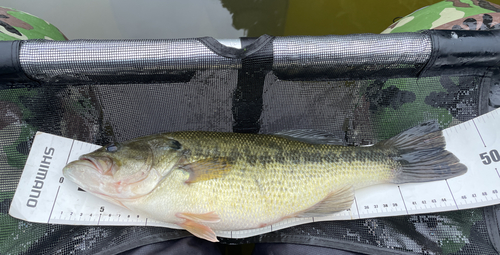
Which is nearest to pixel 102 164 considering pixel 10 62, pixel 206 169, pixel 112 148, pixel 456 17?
pixel 112 148

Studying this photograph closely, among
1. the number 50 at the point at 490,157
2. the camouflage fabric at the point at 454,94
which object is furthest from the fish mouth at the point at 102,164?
the number 50 at the point at 490,157

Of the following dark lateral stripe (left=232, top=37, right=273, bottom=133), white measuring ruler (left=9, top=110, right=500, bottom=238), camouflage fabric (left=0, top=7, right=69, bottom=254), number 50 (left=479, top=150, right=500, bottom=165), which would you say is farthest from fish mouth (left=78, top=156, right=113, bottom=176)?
number 50 (left=479, top=150, right=500, bottom=165)

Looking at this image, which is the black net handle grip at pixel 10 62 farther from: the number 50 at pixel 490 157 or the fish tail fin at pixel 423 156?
the number 50 at pixel 490 157

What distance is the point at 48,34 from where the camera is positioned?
1942 millimetres

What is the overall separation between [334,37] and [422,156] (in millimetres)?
966

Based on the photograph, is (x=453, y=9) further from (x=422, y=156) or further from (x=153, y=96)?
(x=153, y=96)

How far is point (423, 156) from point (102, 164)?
1.91 metres

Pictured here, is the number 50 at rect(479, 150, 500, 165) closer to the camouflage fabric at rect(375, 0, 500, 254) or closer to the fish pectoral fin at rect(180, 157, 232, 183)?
the camouflage fabric at rect(375, 0, 500, 254)

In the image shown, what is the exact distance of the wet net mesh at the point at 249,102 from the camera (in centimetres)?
131

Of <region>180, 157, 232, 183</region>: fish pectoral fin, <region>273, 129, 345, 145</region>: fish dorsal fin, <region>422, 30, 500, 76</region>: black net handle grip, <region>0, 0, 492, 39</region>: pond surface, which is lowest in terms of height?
<region>180, 157, 232, 183</region>: fish pectoral fin

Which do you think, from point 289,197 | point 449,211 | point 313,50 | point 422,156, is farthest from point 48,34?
point 449,211

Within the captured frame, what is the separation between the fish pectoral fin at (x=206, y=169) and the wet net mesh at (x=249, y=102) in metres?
0.40

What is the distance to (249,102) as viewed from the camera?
157 cm

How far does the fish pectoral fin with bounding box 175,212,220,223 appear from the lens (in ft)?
4.47
